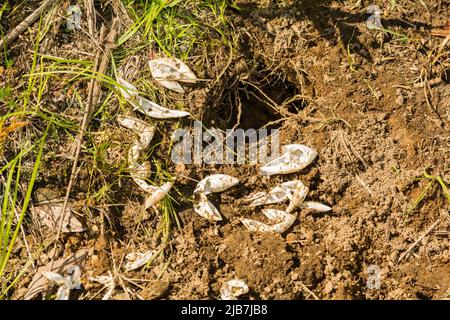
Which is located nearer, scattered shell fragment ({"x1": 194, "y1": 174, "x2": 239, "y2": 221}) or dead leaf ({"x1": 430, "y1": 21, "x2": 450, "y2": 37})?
scattered shell fragment ({"x1": 194, "y1": 174, "x2": 239, "y2": 221})

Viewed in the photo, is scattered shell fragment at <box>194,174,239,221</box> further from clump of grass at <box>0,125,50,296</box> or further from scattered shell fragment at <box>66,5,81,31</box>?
scattered shell fragment at <box>66,5,81,31</box>

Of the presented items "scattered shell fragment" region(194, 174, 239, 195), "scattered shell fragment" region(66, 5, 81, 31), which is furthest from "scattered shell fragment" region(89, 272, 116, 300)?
"scattered shell fragment" region(66, 5, 81, 31)

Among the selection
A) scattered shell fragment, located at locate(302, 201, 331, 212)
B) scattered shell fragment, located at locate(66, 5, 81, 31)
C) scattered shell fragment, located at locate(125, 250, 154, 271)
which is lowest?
scattered shell fragment, located at locate(125, 250, 154, 271)

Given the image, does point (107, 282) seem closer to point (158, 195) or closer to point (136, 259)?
point (136, 259)

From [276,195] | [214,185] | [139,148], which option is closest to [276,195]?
[276,195]

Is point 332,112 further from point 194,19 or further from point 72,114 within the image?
point 72,114

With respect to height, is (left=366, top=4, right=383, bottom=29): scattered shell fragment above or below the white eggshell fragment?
above
